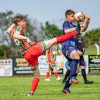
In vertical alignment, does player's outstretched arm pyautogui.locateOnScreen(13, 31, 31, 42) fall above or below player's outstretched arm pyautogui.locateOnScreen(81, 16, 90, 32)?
below

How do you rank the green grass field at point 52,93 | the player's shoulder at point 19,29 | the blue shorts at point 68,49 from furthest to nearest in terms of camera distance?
the blue shorts at point 68,49, the player's shoulder at point 19,29, the green grass field at point 52,93

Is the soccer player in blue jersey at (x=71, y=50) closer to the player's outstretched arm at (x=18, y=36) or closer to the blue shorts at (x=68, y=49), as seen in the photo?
the blue shorts at (x=68, y=49)

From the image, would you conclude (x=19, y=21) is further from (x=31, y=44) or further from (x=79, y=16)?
(x=79, y=16)

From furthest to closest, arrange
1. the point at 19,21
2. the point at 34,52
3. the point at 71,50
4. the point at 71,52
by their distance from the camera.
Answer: the point at 71,50, the point at 71,52, the point at 19,21, the point at 34,52

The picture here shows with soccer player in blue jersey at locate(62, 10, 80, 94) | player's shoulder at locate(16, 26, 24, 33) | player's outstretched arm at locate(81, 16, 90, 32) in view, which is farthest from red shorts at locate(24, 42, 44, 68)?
player's outstretched arm at locate(81, 16, 90, 32)

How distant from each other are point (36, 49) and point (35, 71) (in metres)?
0.67

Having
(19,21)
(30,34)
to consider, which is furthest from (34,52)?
(30,34)

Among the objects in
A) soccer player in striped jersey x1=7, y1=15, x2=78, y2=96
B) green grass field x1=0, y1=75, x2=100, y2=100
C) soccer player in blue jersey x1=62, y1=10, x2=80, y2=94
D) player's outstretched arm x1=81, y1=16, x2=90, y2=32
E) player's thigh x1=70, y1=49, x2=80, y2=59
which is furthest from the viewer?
player's outstretched arm x1=81, y1=16, x2=90, y2=32

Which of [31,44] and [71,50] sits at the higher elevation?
[31,44]

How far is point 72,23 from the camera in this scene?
13133mm

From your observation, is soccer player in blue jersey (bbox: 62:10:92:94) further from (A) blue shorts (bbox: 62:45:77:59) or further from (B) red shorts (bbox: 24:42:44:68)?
(B) red shorts (bbox: 24:42:44:68)

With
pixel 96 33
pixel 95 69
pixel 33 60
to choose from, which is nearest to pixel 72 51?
pixel 33 60

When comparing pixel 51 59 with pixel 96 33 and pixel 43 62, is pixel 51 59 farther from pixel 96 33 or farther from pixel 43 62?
pixel 96 33

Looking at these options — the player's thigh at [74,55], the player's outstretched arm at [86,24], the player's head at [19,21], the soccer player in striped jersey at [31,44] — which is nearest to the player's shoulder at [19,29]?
the soccer player in striped jersey at [31,44]
